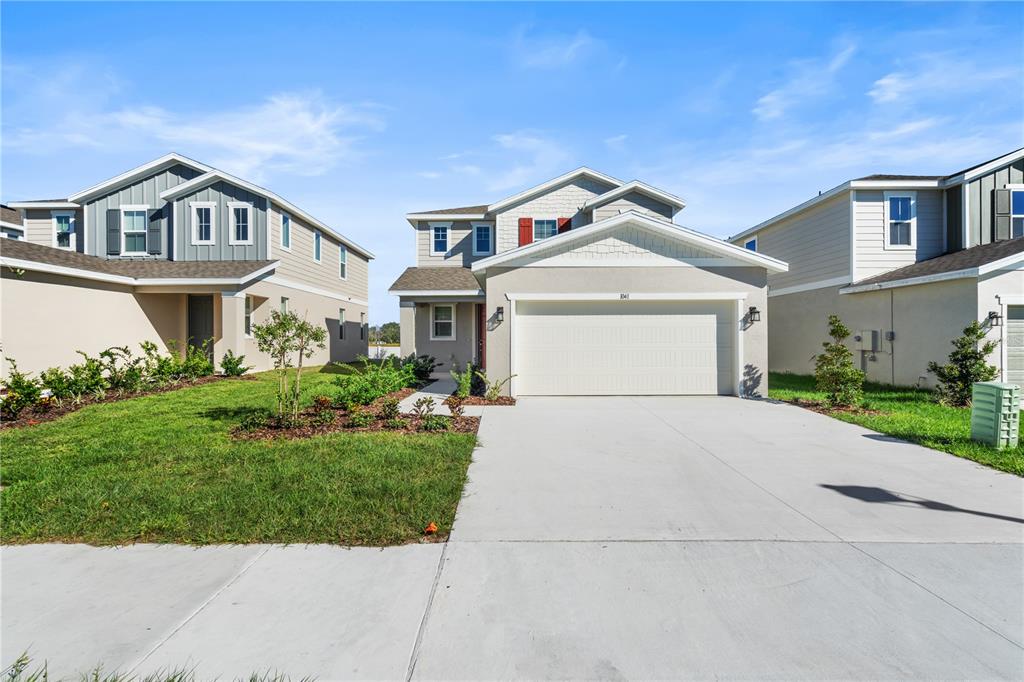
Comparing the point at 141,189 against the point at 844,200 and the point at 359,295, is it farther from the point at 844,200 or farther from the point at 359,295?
the point at 844,200

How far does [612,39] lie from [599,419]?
7.26 metres

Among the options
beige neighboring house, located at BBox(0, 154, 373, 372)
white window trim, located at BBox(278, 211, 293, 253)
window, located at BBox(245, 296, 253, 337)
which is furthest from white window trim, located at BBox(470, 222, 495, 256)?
window, located at BBox(245, 296, 253, 337)

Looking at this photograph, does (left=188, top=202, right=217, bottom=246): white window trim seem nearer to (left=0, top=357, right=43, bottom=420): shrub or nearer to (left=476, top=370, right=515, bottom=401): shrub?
(left=0, top=357, right=43, bottom=420): shrub

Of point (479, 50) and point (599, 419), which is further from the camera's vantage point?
point (479, 50)

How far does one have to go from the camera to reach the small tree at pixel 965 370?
33.6ft

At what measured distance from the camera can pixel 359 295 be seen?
24766mm

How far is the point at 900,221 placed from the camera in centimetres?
1427

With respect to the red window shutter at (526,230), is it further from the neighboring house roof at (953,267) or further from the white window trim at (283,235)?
the neighboring house roof at (953,267)

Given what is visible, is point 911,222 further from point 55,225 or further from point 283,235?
point 55,225

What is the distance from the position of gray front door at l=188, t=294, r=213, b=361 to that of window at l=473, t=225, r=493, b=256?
9.64 metres

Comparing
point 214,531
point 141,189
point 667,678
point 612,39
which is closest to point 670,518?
point 667,678

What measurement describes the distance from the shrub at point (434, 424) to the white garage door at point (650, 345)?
3970 mm

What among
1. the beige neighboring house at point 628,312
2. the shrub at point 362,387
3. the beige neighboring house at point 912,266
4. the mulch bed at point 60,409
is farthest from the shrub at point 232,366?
the beige neighboring house at point 912,266

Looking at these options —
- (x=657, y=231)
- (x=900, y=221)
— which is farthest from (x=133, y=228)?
(x=900, y=221)
